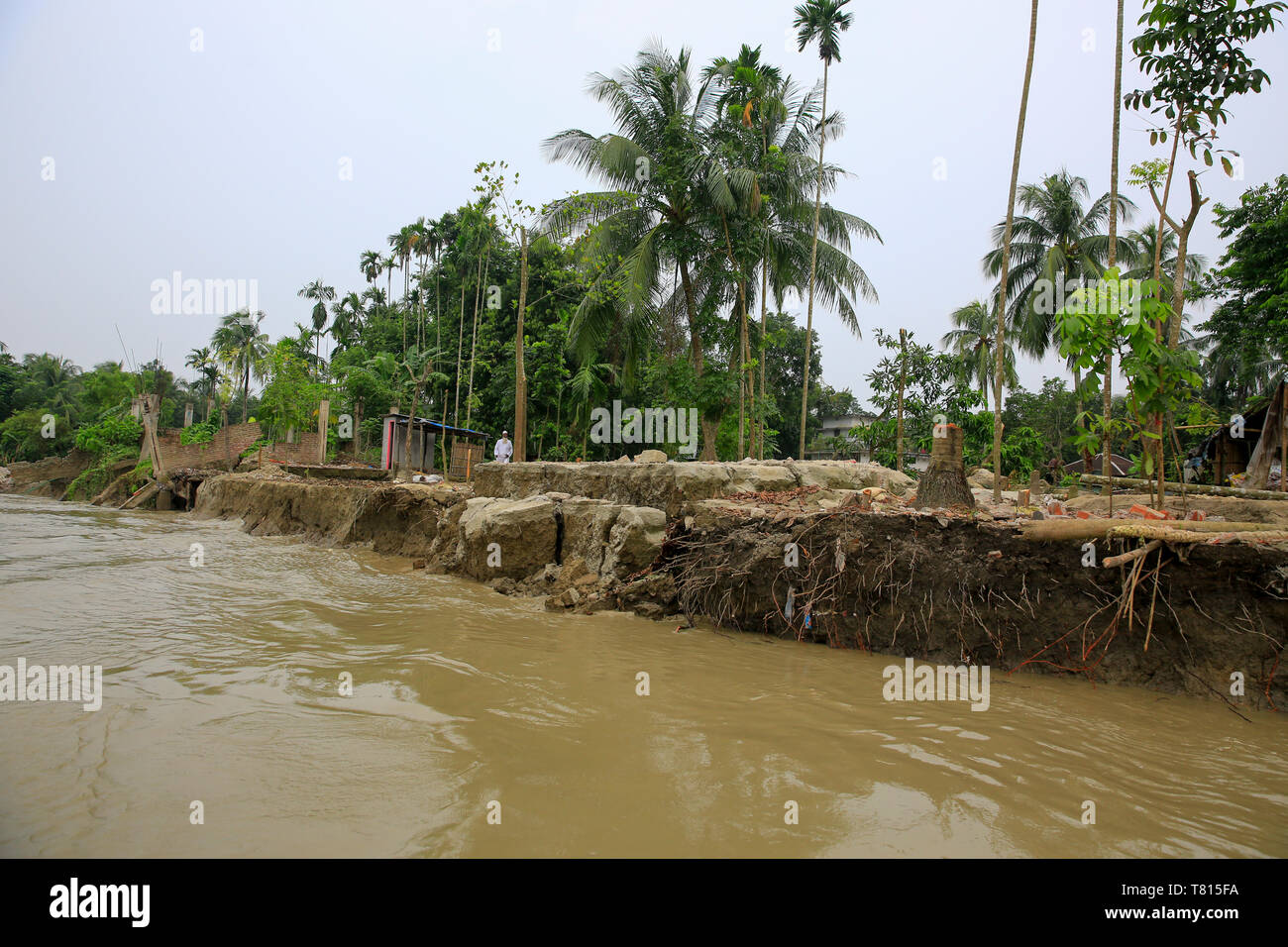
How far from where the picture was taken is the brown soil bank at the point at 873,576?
4164 mm

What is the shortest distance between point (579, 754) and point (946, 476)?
15.0 feet

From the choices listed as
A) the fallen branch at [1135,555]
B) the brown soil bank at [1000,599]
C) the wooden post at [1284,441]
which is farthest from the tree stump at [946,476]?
the wooden post at [1284,441]

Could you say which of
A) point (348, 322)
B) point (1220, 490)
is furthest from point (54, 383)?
point (1220, 490)

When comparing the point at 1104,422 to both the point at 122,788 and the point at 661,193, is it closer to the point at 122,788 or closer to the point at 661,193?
the point at 122,788

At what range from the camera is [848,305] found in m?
16.0

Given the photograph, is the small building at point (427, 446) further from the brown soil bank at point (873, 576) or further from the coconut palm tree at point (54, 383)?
the coconut palm tree at point (54, 383)

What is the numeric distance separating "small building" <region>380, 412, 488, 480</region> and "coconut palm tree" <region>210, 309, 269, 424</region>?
21.1ft

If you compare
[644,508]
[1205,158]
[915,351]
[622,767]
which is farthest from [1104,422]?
[915,351]

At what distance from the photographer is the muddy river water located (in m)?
2.45

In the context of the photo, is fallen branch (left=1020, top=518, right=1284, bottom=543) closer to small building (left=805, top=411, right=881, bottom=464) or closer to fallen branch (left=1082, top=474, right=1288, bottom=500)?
fallen branch (left=1082, top=474, right=1288, bottom=500)

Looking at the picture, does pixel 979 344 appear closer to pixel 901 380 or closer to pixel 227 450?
pixel 901 380

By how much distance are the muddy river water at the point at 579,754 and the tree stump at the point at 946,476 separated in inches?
71.2

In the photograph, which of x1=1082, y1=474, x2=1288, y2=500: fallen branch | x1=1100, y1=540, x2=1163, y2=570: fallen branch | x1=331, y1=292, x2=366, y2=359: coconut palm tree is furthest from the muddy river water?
x1=331, y1=292, x2=366, y2=359: coconut palm tree
